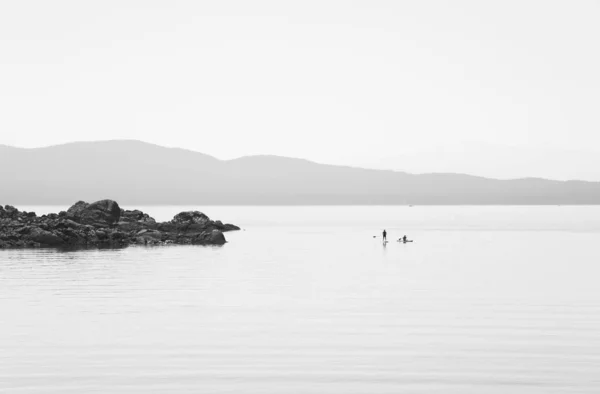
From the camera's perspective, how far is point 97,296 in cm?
3556

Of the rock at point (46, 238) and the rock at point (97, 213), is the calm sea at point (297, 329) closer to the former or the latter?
the rock at point (46, 238)

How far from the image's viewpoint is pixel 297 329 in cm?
2625

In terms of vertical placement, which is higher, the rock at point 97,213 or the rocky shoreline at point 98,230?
the rock at point 97,213

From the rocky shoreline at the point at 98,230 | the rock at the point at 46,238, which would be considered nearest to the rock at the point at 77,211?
the rocky shoreline at the point at 98,230

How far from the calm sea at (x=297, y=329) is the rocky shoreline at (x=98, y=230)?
23102 mm

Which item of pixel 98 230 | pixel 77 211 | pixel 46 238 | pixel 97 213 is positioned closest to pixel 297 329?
pixel 46 238

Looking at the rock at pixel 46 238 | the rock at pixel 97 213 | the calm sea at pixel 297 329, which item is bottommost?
the calm sea at pixel 297 329

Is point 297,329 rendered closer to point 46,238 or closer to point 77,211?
point 46,238

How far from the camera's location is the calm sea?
1870cm

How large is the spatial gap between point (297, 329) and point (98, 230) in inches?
2246

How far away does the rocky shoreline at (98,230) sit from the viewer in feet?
246

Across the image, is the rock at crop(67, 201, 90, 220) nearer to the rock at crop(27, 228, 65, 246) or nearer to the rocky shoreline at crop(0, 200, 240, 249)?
the rocky shoreline at crop(0, 200, 240, 249)

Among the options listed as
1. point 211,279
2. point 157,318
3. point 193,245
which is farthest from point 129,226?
point 157,318

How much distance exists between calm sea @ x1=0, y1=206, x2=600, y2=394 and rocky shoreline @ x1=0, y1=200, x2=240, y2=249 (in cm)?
2310
